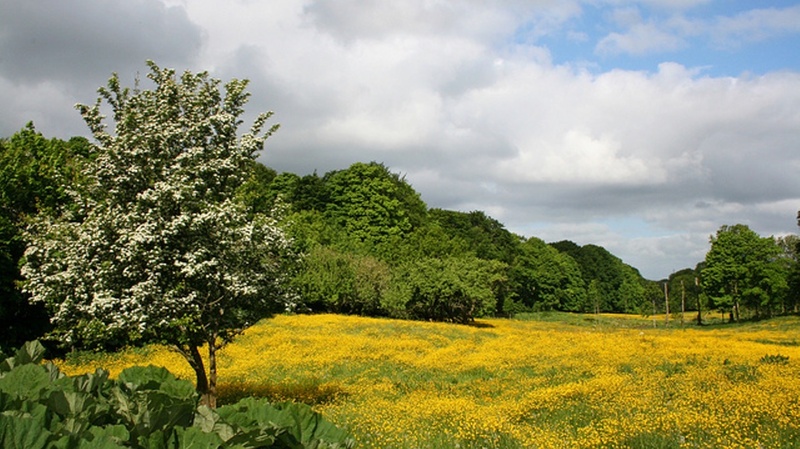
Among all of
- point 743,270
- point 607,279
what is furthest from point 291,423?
point 607,279

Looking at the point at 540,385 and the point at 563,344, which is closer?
the point at 540,385

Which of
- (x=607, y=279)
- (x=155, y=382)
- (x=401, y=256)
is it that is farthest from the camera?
(x=607, y=279)

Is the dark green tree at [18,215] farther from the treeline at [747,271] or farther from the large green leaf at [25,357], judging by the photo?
the treeline at [747,271]

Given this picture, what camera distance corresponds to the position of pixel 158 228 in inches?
445

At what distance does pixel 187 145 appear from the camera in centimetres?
1270

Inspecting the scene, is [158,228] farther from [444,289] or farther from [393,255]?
[393,255]

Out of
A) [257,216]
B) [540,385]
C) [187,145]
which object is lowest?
[540,385]

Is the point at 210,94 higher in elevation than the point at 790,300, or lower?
higher

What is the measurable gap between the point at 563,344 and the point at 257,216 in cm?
2199

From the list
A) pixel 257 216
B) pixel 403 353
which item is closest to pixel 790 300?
pixel 403 353

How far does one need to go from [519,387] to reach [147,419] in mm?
16498

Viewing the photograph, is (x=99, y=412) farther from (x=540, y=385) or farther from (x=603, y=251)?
(x=603, y=251)

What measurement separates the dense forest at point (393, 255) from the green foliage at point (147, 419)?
378 inches

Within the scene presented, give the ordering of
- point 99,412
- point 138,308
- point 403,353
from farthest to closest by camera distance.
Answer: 1. point 403,353
2. point 138,308
3. point 99,412
